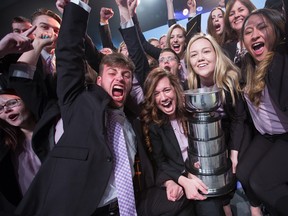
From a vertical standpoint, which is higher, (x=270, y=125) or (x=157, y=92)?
(x=157, y=92)

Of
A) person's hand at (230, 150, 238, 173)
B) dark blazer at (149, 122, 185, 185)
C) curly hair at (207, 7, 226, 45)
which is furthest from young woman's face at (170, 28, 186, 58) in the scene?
person's hand at (230, 150, 238, 173)

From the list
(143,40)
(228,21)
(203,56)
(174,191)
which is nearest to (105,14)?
(143,40)

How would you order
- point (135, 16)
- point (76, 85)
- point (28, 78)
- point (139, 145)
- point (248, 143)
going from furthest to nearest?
point (135, 16) → point (248, 143) → point (139, 145) → point (28, 78) → point (76, 85)

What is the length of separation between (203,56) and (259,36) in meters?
0.40

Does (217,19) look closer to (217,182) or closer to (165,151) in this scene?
(165,151)

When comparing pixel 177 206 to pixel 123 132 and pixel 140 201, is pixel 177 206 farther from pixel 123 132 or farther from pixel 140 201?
pixel 123 132

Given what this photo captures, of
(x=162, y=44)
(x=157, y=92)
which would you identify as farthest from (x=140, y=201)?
(x=162, y=44)

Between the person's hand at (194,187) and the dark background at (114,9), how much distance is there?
1.42m

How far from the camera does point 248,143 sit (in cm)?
161

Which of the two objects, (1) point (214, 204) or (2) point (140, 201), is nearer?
(1) point (214, 204)

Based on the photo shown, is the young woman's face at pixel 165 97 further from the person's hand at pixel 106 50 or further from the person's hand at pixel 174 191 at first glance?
the person's hand at pixel 106 50

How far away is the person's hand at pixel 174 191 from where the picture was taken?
1332mm

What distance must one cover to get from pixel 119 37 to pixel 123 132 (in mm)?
1121

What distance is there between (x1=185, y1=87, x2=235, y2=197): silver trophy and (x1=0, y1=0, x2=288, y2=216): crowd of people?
0.07 m
